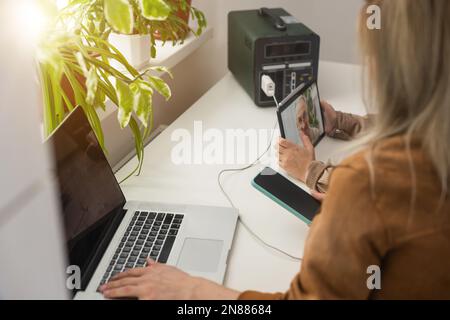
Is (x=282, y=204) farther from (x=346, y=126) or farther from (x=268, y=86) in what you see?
(x=268, y=86)

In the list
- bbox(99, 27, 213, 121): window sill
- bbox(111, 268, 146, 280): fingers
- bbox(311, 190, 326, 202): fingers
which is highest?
bbox(99, 27, 213, 121): window sill

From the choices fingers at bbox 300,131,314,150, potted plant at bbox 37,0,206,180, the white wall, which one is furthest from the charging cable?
the white wall

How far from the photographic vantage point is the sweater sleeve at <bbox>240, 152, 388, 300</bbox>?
65 centimetres

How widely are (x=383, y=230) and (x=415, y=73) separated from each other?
0.20 m

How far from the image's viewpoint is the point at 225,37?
82.5 inches

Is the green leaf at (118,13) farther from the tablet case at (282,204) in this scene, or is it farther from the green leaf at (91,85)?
the tablet case at (282,204)

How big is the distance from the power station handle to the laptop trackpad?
Result: 0.81 m

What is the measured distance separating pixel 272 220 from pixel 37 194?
0.59 metres

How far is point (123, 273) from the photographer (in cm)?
90

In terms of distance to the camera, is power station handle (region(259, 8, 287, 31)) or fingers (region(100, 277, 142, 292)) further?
power station handle (region(259, 8, 287, 31))

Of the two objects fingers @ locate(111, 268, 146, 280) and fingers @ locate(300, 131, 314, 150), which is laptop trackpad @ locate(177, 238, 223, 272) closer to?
fingers @ locate(111, 268, 146, 280)

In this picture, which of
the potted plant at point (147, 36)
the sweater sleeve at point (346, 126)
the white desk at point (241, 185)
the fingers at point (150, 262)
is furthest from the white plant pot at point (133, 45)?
the fingers at point (150, 262)

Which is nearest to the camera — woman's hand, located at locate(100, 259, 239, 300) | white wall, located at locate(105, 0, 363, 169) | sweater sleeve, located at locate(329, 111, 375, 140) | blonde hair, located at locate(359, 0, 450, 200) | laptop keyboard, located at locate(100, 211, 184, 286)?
blonde hair, located at locate(359, 0, 450, 200)

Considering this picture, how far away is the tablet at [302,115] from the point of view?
4.14ft
